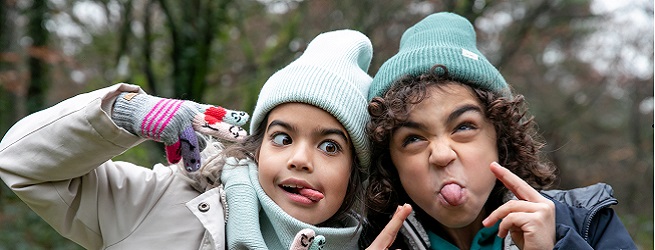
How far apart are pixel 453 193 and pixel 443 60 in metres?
0.52

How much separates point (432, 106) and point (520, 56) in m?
7.84

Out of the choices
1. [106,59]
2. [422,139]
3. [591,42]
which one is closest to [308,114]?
[422,139]

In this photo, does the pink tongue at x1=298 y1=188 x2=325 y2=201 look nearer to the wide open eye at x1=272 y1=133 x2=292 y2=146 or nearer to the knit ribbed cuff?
the wide open eye at x1=272 y1=133 x2=292 y2=146

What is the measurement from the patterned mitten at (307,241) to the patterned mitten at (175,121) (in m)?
0.42

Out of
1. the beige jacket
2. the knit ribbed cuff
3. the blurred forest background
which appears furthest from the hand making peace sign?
the blurred forest background

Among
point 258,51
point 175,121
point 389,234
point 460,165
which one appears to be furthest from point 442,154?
point 258,51

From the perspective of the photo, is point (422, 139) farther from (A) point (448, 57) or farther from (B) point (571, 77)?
(B) point (571, 77)

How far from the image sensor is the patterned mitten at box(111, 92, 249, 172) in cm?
211

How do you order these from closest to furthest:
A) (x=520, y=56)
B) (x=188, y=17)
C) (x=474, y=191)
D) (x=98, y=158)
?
(x=98, y=158) < (x=474, y=191) < (x=188, y=17) < (x=520, y=56)

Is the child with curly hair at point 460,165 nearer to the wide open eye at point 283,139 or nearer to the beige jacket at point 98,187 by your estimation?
the wide open eye at point 283,139

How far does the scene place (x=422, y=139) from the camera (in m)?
2.36

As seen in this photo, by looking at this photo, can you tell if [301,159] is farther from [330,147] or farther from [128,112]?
[128,112]

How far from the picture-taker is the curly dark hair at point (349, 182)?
246 centimetres

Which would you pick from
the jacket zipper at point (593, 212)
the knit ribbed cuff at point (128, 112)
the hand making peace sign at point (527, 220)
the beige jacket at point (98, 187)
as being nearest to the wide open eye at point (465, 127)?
the hand making peace sign at point (527, 220)
